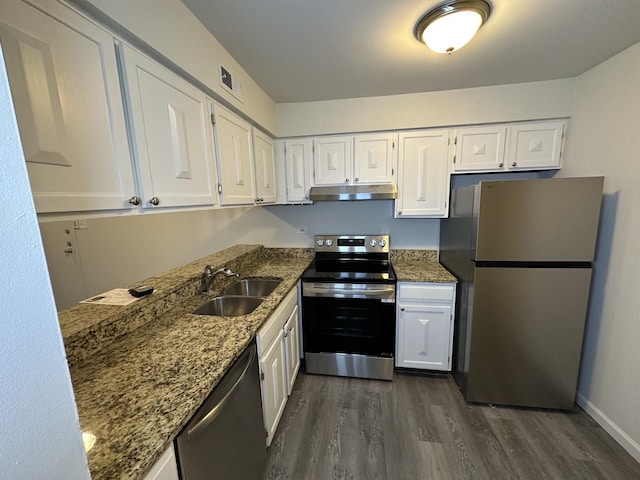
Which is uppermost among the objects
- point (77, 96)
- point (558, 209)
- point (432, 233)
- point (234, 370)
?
point (77, 96)

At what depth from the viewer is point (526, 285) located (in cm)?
176

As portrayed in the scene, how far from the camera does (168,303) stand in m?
1.48

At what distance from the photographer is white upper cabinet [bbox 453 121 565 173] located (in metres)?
2.08

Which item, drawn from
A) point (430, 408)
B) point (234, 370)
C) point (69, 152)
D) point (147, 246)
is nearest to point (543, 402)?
point (430, 408)

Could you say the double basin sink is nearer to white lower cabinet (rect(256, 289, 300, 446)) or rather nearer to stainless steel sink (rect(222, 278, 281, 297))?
stainless steel sink (rect(222, 278, 281, 297))

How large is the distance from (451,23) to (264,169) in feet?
5.09

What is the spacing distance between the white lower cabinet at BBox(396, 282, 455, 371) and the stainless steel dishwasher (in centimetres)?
133

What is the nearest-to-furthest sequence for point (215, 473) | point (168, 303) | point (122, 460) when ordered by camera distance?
point (122, 460)
point (215, 473)
point (168, 303)

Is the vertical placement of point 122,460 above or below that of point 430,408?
above

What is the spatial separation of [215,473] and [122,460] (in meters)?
0.47

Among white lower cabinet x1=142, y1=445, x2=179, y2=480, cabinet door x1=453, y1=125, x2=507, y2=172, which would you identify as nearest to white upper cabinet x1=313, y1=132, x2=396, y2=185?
cabinet door x1=453, y1=125, x2=507, y2=172

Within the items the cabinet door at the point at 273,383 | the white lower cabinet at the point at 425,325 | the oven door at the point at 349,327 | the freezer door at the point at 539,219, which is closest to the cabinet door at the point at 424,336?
the white lower cabinet at the point at 425,325

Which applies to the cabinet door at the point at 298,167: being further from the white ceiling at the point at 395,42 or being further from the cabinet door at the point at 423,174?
the cabinet door at the point at 423,174

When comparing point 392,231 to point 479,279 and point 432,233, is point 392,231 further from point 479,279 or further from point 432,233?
point 479,279
